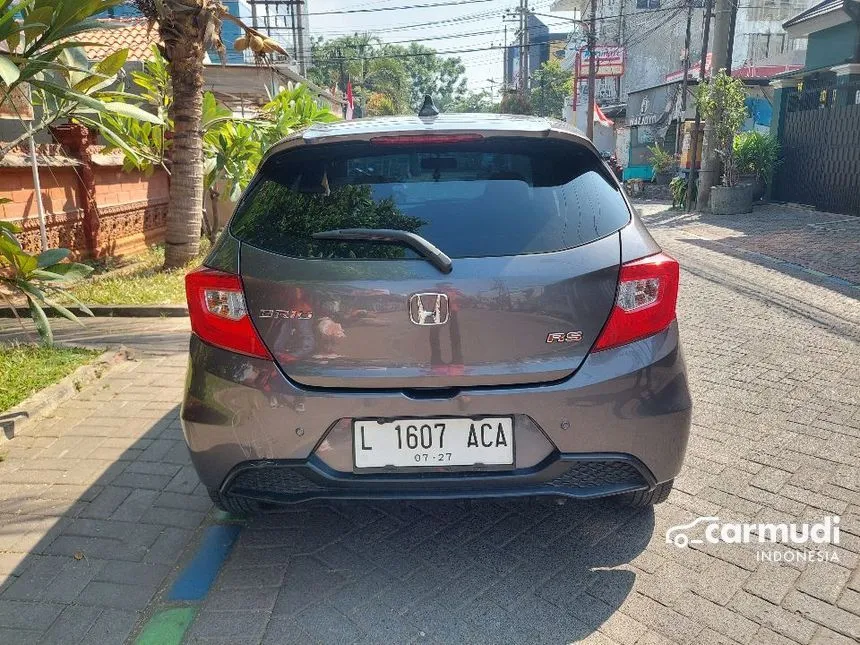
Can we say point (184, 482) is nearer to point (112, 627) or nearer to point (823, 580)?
point (112, 627)

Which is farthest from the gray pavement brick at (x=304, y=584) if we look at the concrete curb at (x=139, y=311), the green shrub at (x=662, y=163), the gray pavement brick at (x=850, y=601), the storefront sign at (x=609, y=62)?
the storefront sign at (x=609, y=62)

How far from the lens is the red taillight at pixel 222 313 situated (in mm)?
2387

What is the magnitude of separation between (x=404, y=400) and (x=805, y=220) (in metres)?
14.0

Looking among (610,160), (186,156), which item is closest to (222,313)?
(610,160)

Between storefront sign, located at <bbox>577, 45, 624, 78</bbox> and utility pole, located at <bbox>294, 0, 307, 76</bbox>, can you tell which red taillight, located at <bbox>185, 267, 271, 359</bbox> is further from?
storefront sign, located at <bbox>577, 45, 624, 78</bbox>

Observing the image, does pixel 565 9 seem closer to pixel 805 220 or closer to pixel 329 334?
pixel 805 220

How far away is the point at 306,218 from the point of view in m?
2.51

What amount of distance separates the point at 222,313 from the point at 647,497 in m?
1.73

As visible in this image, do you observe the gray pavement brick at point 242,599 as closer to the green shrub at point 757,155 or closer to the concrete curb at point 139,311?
the concrete curb at point 139,311

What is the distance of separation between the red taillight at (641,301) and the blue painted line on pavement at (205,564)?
5.39ft

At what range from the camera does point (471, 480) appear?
93.0 inches

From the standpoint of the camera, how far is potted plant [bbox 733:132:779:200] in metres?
16.4

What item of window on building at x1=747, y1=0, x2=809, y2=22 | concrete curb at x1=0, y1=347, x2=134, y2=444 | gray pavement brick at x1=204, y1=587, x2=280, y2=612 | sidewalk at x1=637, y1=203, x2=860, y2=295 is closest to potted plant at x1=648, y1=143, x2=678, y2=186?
sidewalk at x1=637, y1=203, x2=860, y2=295

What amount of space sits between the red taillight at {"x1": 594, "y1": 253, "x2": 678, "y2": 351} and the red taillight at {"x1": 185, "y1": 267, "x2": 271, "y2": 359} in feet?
3.79
